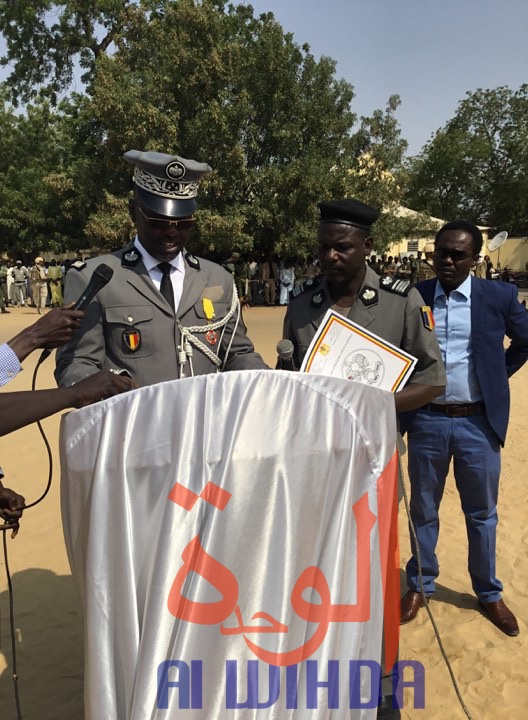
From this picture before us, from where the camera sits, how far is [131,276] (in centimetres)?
240

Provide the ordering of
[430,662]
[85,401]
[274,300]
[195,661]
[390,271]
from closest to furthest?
[195,661] → [85,401] → [430,662] → [274,300] → [390,271]

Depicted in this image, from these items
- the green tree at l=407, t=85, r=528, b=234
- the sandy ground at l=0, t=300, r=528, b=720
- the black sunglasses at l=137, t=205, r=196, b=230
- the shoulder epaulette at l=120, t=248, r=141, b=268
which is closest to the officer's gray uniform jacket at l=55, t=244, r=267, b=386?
the shoulder epaulette at l=120, t=248, r=141, b=268

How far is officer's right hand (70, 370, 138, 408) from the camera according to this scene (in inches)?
66.7

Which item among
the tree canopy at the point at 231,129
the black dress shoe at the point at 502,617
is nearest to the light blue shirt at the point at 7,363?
the black dress shoe at the point at 502,617

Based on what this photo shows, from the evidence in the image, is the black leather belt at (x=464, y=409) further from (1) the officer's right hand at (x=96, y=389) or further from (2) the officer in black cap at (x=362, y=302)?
(1) the officer's right hand at (x=96, y=389)

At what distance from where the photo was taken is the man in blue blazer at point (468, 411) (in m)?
3.00

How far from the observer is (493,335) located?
3023mm

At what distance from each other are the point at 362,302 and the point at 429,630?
190cm

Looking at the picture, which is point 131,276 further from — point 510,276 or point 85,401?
point 510,276

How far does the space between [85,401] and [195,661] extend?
0.77 metres

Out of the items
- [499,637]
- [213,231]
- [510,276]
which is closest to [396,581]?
[499,637]

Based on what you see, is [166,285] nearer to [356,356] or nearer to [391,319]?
[356,356]

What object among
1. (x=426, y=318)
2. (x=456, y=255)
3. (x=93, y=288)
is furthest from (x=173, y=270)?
(x=456, y=255)

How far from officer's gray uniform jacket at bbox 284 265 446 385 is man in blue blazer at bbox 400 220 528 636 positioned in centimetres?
58
